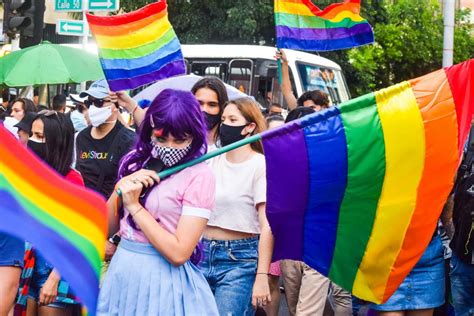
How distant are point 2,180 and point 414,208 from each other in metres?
1.84

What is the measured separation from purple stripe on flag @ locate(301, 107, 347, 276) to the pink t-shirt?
0.60 metres

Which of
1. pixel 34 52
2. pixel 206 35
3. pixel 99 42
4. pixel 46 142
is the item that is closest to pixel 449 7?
pixel 206 35

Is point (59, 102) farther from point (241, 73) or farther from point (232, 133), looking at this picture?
point (232, 133)

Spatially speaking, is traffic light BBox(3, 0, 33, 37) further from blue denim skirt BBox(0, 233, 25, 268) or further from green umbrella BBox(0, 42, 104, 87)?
blue denim skirt BBox(0, 233, 25, 268)

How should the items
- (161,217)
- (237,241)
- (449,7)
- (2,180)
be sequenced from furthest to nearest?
1. (449,7)
2. (237,241)
3. (161,217)
4. (2,180)

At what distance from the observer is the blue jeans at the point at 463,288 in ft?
20.2

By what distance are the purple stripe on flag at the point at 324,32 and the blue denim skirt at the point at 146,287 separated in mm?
6383

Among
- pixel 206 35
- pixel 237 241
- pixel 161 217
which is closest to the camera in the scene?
pixel 161 217

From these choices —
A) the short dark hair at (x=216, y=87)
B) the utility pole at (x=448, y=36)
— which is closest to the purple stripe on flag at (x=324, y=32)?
the short dark hair at (x=216, y=87)

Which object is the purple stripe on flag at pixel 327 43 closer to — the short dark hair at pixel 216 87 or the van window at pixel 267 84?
the short dark hair at pixel 216 87

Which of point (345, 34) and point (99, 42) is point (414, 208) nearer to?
point (99, 42)

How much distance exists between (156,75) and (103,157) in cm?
98

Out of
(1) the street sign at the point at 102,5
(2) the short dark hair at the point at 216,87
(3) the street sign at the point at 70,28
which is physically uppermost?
(2) the short dark hair at the point at 216,87

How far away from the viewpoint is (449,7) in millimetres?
21812
